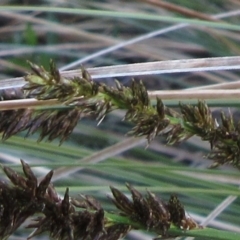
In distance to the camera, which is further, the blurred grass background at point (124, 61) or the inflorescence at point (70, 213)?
the blurred grass background at point (124, 61)

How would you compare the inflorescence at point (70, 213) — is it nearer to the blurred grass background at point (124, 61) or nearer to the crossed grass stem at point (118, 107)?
the crossed grass stem at point (118, 107)

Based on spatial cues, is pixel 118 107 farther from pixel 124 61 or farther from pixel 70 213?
pixel 124 61

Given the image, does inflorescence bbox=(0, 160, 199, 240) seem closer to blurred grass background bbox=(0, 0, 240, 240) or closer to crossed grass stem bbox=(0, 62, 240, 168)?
crossed grass stem bbox=(0, 62, 240, 168)

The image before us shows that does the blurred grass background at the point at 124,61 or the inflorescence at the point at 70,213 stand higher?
the inflorescence at the point at 70,213

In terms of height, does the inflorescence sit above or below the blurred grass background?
above

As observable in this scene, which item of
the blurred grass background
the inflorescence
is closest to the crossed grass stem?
the inflorescence

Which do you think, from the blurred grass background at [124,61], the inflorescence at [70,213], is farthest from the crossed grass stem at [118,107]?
the blurred grass background at [124,61]
